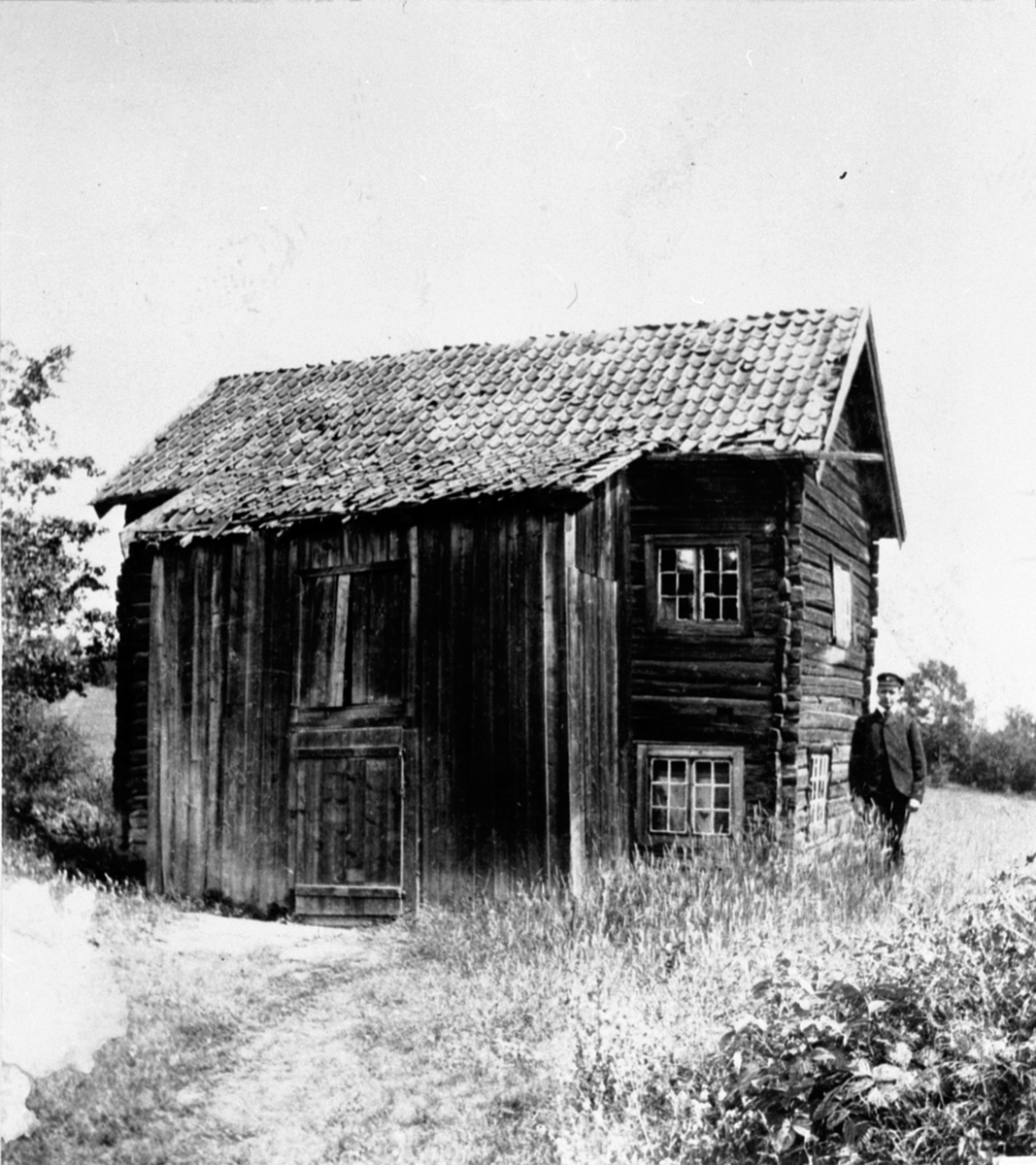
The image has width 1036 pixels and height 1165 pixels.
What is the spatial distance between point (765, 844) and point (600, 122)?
7.10 metres

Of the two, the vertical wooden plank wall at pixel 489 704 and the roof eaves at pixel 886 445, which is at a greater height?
the roof eaves at pixel 886 445

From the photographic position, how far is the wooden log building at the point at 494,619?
11312 millimetres

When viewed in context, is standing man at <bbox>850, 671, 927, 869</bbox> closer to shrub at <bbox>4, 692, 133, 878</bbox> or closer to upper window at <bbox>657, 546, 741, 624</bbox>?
upper window at <bbox>657, 546, 741, 624</bbox>

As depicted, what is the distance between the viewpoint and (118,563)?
14484 mm

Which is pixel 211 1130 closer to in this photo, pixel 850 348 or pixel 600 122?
pixel 600 122

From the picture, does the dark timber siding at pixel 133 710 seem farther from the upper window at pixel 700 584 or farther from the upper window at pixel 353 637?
the upper window at pixel 700 584

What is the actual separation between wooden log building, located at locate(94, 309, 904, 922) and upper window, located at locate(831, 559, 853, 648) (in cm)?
9

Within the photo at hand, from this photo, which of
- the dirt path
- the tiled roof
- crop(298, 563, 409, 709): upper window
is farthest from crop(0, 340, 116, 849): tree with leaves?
the dirt path

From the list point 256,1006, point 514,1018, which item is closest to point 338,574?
point 256,1006

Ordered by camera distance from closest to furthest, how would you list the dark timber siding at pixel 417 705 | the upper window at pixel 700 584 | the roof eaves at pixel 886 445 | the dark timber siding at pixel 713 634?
the dark timber siding at pixel 417 705 < the dark timber siding at pixel 713 634 < the upper window at pixel 700 584 < the roof eaves at pixel 886 445

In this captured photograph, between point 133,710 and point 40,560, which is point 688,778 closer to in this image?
point 133,710

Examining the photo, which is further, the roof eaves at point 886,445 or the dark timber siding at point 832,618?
the roof eaves at point 886,445

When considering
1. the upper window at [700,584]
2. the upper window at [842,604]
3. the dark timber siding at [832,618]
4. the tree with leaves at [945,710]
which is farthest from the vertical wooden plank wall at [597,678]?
the upper window at [842,604]

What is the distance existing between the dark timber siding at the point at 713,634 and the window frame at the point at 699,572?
0.02 meters
